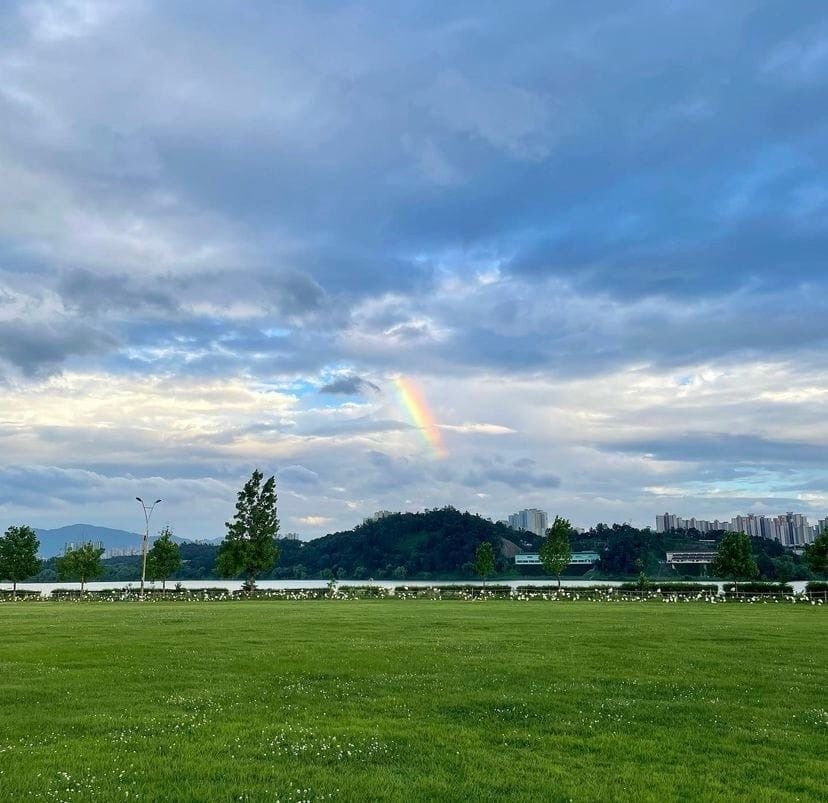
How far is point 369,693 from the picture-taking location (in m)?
16.5

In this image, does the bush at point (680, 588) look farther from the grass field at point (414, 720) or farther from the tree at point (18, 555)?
the tree at point (18, 555)

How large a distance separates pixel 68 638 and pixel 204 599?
160 ft

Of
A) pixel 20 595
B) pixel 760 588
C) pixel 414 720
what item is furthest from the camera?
pixel 20 595

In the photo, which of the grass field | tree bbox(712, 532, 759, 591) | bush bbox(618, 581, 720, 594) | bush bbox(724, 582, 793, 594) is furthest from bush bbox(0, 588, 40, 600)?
tree bbox(712, 532, 759, 591)

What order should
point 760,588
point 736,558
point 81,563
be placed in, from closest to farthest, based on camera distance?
point 760,588, point 736,558, point 81,563

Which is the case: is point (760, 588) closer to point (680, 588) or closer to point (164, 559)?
point (680, 588)

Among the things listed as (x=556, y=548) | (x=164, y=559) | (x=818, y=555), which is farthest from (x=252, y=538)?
(x=818, y=555)

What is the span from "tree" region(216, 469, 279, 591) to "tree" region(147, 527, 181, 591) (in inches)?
264

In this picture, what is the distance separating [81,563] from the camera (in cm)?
9031

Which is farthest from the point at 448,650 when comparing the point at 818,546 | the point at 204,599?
the point at 818,546

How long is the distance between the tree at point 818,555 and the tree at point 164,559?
247 ft

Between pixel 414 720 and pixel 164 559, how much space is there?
85268 mm

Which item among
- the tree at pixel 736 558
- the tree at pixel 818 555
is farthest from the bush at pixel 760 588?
the tree at pixel 818 555

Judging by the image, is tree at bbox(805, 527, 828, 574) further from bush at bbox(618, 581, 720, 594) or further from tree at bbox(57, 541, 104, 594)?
tree at bbox(57, 541, 104, 594)
